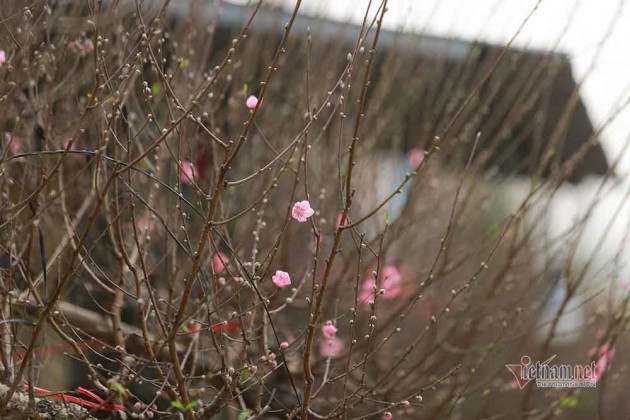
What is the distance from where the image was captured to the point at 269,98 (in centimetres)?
523

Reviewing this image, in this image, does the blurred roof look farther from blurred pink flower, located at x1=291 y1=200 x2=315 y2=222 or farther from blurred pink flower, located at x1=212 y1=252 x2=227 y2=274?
blurred pink flower, located at x1=291 y1=200 x2=315 y2=222

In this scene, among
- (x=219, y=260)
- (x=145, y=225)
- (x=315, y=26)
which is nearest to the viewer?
(x=145, y=225)

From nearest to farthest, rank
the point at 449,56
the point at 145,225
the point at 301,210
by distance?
the point at 301,210, the point at 145,225, the point at 449,56

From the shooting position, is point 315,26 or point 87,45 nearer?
point 87,45

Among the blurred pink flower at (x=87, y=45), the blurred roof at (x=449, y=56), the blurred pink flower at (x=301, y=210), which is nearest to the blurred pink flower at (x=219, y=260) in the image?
the blurred pink flower at (x=301, y=210)

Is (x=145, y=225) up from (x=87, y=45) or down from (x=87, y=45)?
down

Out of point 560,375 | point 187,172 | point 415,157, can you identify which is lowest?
point 560,375

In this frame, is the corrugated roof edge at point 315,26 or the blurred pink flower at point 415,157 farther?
the blurred pink flower at point 415,157

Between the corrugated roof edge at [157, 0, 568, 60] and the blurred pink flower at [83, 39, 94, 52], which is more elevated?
the corrugated roof edge at [157, 0, 568, 60]

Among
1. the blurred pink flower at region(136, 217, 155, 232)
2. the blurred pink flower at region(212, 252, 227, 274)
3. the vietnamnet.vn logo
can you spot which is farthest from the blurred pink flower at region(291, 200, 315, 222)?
the vietnamnet.vn logo

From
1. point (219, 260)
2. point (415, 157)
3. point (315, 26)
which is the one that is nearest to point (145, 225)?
point (219, 260)

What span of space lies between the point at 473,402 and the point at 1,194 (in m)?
8.15

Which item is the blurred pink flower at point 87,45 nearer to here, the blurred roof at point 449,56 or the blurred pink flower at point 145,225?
the blurred pink flower at point 145,225

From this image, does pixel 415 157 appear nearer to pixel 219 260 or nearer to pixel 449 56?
pixel 449 56
